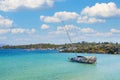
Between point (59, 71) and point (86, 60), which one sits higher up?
point (86, 60)

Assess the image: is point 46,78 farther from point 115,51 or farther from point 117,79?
point 115,51

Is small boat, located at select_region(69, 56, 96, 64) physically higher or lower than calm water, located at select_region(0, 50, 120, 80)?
higher

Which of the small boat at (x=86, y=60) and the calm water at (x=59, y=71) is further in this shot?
the small boat at (x=86, y=60)

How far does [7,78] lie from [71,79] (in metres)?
7.77

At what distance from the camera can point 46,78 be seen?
34531 millimetres

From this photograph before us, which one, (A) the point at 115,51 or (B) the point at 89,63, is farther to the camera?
(A) the point at 115,51

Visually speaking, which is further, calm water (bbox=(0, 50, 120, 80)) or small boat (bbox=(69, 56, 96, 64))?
small boat (bbox=(69, 56, 96, 64))

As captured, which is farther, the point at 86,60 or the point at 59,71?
the point at 86,60

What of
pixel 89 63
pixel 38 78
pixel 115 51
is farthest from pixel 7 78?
pixel 115 51

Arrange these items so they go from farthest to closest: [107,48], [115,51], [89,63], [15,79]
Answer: [107,48] < [115,51] < [89,63] < [15,79]

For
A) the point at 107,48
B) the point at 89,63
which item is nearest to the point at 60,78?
the point at 89,63

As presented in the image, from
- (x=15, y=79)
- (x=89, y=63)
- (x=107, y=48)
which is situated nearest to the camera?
(x=15, y=79)

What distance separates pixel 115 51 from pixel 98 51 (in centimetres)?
1316

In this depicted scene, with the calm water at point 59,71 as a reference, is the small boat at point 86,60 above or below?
above
